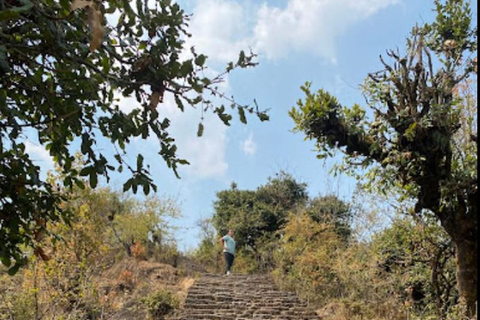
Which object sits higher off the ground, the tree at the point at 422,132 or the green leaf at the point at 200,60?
the tree at the point at 422,132

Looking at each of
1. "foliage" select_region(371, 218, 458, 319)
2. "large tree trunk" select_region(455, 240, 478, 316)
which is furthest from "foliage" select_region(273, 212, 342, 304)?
"large tree trunk" select_region(455, 240, 478, 316)

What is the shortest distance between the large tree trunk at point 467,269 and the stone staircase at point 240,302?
12.2 feet

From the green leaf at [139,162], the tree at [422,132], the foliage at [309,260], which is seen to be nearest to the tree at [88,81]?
the green leaf at [139,162]

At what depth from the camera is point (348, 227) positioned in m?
14.1

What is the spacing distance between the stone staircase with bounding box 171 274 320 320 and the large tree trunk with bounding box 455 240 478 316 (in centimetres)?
373

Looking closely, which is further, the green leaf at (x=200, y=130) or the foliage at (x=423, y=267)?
the foliage at (x=423, y=267)

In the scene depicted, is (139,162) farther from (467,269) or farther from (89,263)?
(89,263)

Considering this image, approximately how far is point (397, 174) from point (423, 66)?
163 centimetres

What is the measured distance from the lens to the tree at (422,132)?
5.63 m

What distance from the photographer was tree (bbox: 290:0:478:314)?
18.5 feet

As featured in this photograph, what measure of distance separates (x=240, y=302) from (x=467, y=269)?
17.4 ft

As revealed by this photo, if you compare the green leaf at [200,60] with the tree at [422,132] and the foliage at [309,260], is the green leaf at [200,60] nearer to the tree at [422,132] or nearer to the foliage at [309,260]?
the tree at [422,132]

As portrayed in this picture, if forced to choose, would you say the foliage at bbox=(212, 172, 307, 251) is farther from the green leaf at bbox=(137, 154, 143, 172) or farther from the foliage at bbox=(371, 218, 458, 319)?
the green leaf at bbox=(137, 154, 143, 172)

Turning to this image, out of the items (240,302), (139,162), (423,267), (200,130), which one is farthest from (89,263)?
(200,130)
